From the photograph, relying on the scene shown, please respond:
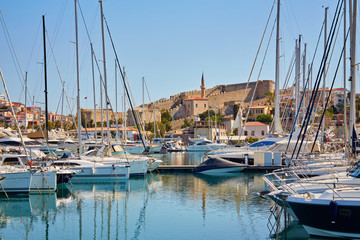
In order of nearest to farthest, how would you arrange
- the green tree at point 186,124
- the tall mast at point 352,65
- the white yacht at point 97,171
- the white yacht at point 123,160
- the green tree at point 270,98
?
the tall mast at point 352,65, the white yacht at point 97,171, the white yacht at point 123,160, the green tree at point 186,124, the green tree at point 270,98

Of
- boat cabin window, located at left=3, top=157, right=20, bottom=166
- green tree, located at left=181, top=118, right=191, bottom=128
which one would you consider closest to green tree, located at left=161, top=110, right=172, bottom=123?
green tree, located at left=181, top=118, right=191, bottom=128

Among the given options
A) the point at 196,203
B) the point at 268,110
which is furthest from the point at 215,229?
the point at 268,110

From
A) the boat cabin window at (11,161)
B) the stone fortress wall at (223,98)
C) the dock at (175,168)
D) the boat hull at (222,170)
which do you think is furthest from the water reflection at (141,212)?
the stone fortress wall at (223,98)

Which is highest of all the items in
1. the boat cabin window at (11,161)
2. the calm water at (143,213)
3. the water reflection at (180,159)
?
the boat cabin window at (11,161)

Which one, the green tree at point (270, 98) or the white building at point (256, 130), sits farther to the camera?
the green tree at point (270, 98)

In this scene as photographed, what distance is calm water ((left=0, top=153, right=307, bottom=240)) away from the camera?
41.5 ft

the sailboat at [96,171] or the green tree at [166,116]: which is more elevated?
the green tree at [166,116]

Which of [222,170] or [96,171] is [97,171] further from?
[222,170]

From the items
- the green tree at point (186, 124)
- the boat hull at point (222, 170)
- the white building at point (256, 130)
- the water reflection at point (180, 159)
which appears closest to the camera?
the boat hull at point (222, 170)

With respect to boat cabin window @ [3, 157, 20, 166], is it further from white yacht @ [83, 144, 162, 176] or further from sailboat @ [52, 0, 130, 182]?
white yacht @ [83, 144, 162, 176]

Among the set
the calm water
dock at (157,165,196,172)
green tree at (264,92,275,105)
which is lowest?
the calm water

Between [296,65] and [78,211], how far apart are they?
17995 mm

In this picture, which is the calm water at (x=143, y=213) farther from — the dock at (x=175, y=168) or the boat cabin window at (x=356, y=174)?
the dock at (x=175, y=168)

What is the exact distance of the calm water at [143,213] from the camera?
12.6 meters
